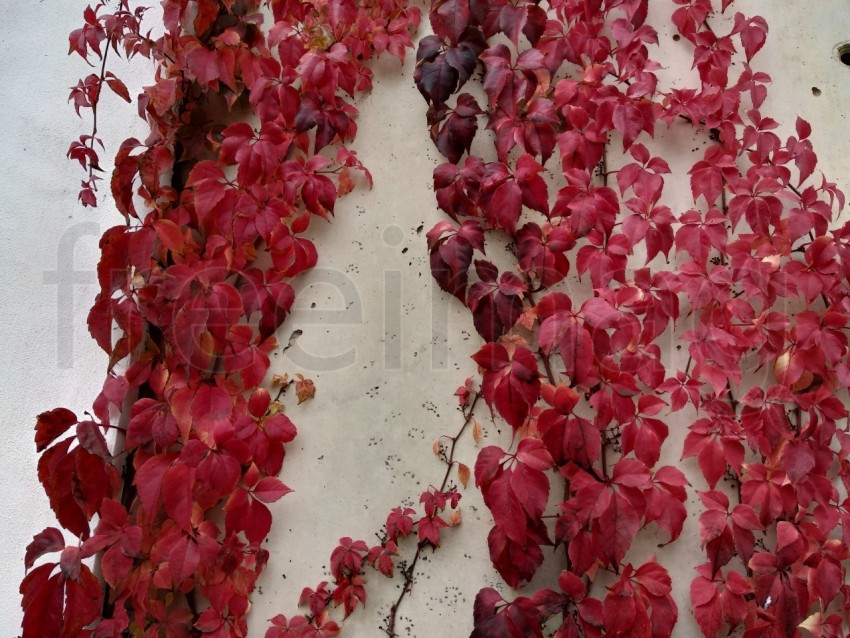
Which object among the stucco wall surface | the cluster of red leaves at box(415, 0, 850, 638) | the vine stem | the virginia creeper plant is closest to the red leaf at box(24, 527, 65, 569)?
the virginia creeper plant

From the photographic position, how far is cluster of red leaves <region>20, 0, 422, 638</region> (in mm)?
1222

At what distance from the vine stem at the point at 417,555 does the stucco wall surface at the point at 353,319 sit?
0.02m

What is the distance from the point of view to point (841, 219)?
1431mm

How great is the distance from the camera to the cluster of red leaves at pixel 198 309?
4.01 ft

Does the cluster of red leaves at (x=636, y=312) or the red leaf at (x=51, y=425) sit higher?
the cluster of red leaves at (x=636, y=312)

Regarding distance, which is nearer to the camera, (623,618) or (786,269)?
(623,618)

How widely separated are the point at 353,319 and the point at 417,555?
1.80ft

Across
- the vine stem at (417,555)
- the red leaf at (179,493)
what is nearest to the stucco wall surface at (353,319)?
the vine stem at (417,555)

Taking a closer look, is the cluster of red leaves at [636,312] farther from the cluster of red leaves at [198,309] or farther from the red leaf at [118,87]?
the red leaf at [118,87]

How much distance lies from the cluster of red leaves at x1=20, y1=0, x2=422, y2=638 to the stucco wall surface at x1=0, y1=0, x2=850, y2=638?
0.20 feet

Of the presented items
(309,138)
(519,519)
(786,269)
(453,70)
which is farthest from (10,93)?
(786,269)

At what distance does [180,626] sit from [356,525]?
419 mm

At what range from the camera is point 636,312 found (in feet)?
4.31

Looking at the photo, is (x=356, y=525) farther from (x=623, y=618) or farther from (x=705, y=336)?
(x=705, y=336)
